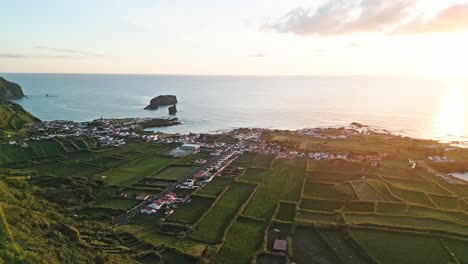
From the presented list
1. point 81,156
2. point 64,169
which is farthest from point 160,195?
point 81,156

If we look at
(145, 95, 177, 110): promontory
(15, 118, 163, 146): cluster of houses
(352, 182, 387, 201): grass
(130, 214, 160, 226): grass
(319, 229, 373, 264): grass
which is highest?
(145, 95, 177, 110): promontory

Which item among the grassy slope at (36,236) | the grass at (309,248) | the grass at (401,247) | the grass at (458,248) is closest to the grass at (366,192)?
the grass at (401,247)

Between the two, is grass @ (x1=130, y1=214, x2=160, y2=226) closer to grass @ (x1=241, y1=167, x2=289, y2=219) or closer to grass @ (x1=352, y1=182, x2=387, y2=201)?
grass @ (x1=241, y1=167, x2=289, y2=219)

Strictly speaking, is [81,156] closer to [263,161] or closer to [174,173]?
[174,173]

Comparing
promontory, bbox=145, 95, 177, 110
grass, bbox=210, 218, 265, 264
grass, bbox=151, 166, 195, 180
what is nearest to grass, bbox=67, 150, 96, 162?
grass, bbox=151, 166, 195, 180

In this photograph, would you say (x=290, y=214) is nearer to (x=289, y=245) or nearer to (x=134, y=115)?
(x=289, y=245)
